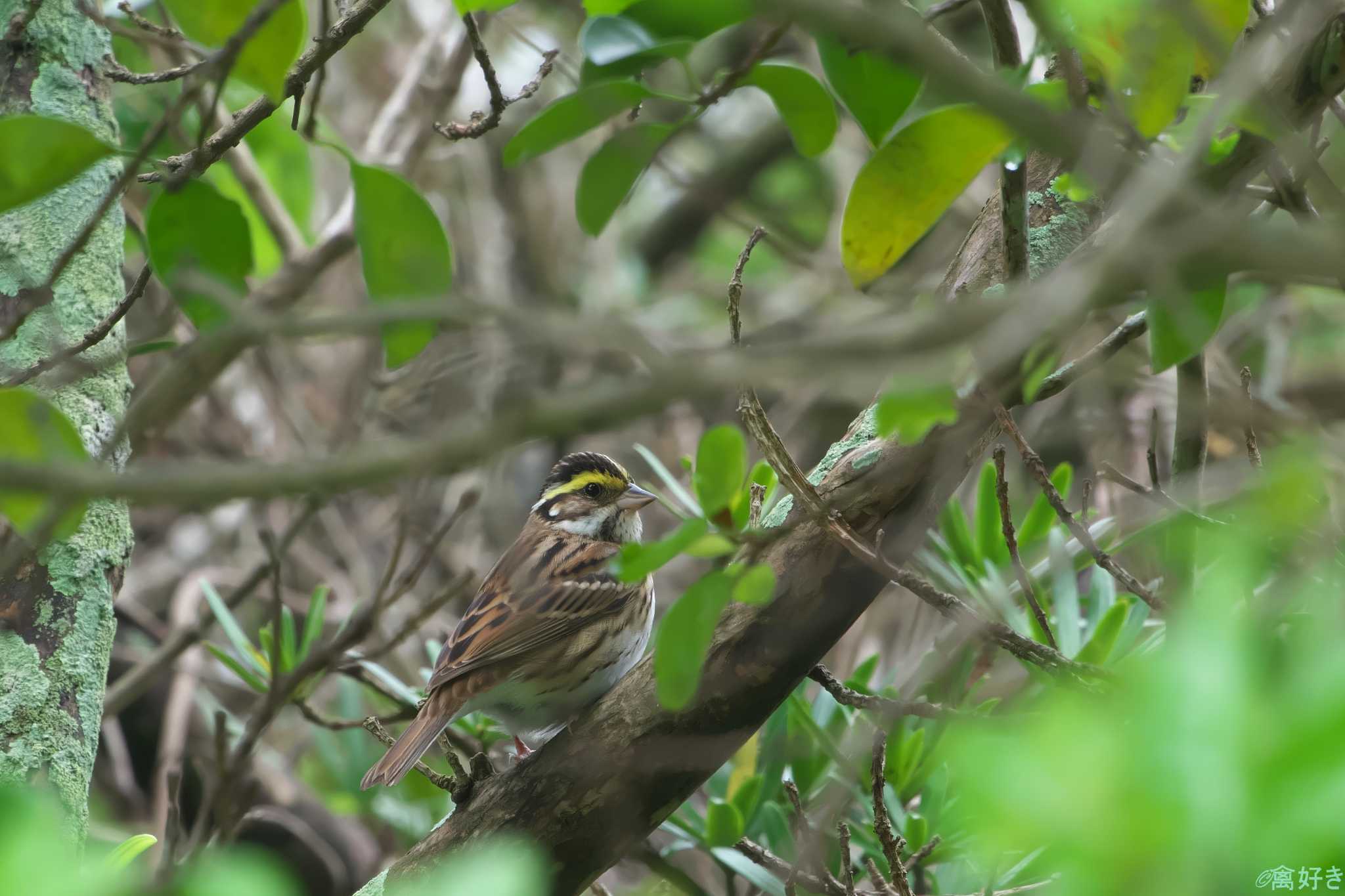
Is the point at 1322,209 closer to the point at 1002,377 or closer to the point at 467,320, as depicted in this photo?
the point at 1002,377

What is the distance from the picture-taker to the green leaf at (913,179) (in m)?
1.92

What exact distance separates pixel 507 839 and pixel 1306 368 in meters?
5.01

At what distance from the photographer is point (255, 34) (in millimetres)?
2008

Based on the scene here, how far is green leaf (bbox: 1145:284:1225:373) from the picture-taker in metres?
1.89

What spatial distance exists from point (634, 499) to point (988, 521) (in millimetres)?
1535

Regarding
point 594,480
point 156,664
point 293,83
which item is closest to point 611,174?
point 293,83

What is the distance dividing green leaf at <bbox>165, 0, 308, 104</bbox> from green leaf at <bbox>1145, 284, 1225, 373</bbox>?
1.53 m

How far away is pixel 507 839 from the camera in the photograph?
7.74 ft

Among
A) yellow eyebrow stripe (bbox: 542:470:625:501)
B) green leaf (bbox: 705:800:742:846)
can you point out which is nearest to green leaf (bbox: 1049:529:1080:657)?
green leaf (bbox: 705:800:742:846)

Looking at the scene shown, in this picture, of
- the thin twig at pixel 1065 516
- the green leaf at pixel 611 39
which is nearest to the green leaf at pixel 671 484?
the thin twig at pixel 1065 516

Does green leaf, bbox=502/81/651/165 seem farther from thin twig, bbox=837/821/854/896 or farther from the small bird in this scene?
the small bird

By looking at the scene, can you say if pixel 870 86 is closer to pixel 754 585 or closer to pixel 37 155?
pixel 754 585

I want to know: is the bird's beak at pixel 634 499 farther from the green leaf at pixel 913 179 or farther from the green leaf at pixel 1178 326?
the green leaf at pixel 1178 326

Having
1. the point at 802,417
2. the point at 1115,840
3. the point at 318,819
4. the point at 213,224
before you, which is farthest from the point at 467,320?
the point at 802,417
